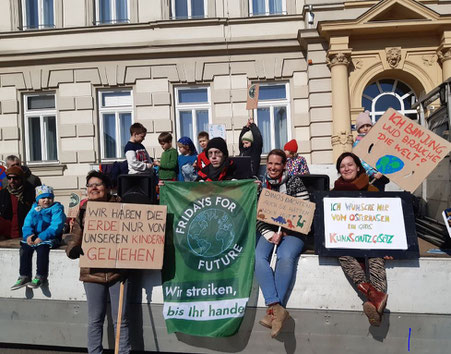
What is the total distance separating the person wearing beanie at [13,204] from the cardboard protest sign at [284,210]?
10.3 feet

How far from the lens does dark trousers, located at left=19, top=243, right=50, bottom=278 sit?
3.80 meters

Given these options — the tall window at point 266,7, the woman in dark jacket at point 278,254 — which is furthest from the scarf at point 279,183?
the tall window at point 266,7

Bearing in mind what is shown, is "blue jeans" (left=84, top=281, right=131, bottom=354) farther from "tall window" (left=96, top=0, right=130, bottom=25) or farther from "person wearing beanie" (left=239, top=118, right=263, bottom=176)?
"tall window" (left=96, top=0, right=130, bottom=25)

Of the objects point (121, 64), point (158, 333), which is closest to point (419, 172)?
point (158, 333)

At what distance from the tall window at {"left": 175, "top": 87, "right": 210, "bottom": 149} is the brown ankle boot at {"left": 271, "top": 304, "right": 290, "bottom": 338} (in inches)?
318

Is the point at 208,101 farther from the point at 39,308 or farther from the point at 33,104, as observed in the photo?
the point at 39,308

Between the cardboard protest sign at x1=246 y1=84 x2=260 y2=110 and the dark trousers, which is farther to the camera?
the cardboard protest sign at x1=246 y1=84 x2=260 y2=110

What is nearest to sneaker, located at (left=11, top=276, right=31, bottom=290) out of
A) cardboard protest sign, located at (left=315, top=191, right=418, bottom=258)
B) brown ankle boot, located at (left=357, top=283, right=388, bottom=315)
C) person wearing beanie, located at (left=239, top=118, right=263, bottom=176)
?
cardboard protest sign, located at (left=315, top=191, right=418, bottom=258)

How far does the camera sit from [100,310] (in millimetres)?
3428

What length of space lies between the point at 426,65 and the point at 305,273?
29.8ft

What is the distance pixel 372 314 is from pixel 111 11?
36.2ft

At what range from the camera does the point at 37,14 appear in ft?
37.9

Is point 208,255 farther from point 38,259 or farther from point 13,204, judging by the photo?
point 13,204

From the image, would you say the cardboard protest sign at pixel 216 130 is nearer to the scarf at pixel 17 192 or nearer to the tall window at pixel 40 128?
the scarf at pixel 17 192
